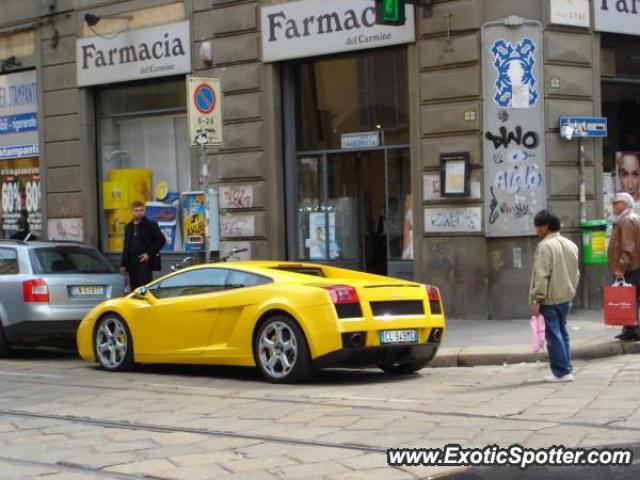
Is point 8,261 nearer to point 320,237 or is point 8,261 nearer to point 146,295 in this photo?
point 146,295

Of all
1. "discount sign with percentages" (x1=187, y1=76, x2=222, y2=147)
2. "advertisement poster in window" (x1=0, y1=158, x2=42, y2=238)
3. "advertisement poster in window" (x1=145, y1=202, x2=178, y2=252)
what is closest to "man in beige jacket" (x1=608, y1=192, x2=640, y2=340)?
"discount sign with percentages" (x1=187, y1=76, x2=222, y2=147)

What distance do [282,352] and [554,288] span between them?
2.84m

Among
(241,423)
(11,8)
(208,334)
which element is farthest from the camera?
(11,8)

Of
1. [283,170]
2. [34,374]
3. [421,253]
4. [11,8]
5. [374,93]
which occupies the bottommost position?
[34,374]

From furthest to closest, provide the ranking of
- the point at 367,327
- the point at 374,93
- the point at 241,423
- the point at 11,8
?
the point at 11,8 < the point at 374,93 < the point at 367,327 < the point at 241,423

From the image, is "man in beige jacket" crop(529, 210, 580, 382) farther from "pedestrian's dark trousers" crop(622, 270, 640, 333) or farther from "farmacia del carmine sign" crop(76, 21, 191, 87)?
"farmacia del carmine sign" crop(76, 21, 191, 87)

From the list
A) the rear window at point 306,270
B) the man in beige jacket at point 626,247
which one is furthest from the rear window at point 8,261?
the man in beige jacket at point 626,247

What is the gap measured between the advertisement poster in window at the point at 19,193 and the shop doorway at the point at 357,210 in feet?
21.7

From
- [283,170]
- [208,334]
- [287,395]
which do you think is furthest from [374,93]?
[287,395]

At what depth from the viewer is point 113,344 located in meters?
12.9

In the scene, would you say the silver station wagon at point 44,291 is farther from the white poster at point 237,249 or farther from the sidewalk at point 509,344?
the sidewalk at point 509,344

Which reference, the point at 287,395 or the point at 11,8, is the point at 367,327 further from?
the point at 11,8

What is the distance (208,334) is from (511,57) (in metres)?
6.69

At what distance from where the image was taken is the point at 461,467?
6.92 metres
